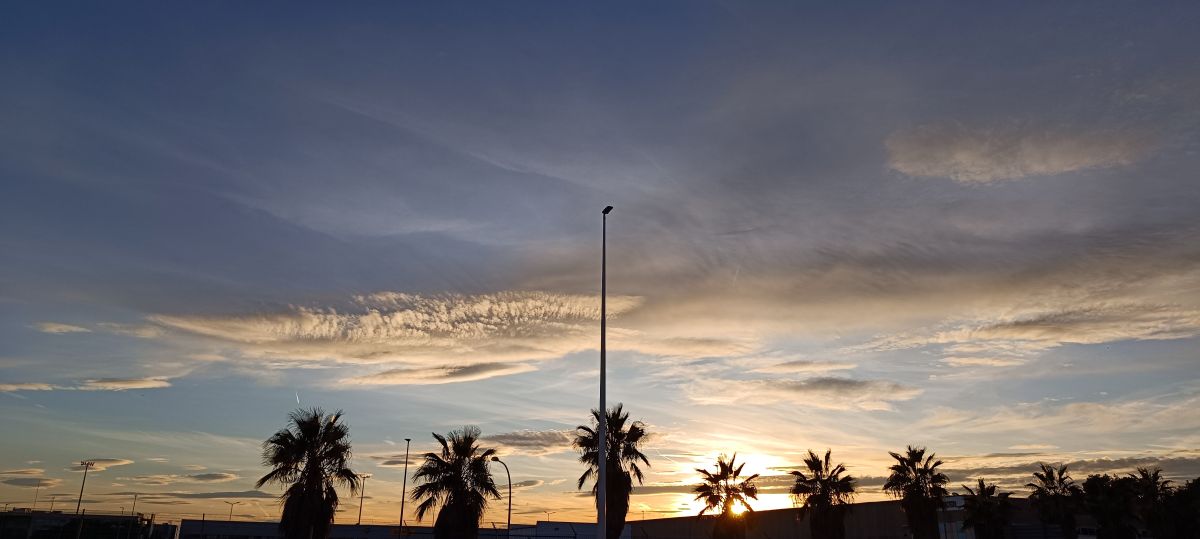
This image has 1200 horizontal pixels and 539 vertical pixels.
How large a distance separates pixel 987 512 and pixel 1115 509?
8702 millimetres

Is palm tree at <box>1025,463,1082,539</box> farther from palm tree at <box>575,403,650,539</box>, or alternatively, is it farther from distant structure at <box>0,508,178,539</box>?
distant structure at <box>0,508,178,539</box>

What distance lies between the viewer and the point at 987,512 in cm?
6231

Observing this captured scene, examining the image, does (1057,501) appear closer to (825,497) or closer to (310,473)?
(825,497)

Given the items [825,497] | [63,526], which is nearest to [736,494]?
[825,497]

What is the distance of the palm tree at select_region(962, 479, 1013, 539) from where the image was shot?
62250mm

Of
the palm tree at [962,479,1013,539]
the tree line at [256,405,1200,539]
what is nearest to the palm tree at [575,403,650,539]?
the tree line at [256,405,1200,539]

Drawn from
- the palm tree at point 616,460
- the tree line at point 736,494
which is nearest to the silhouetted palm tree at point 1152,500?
the tree line at point 736,494

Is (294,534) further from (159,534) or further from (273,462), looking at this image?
(159,534)

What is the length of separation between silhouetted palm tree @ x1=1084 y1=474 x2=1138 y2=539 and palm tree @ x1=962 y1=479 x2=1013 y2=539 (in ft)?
19.1

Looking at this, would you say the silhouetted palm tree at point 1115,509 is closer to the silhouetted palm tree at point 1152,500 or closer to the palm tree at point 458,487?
the silhouetted palm tree at point 1152,500

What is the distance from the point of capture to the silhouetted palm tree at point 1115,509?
58.9m

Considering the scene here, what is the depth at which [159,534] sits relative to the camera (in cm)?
9188

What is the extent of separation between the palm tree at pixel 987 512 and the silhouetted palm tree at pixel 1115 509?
5814 mm

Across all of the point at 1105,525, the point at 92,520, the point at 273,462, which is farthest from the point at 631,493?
the point at 92,520
